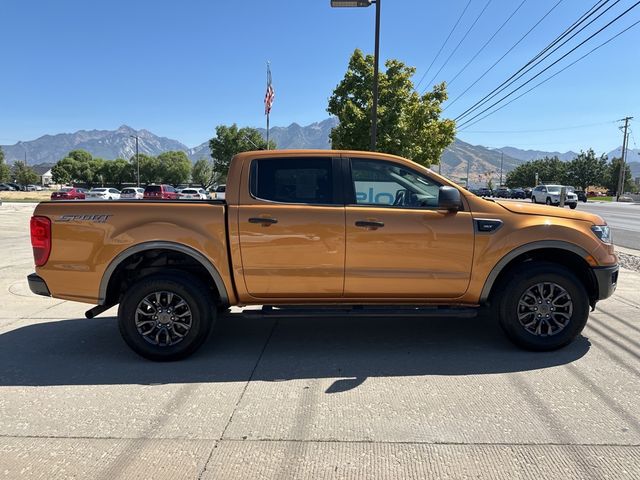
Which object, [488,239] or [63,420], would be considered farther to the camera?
[488,239]

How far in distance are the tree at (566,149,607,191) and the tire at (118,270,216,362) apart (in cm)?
9391

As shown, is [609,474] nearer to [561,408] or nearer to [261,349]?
[561,408]

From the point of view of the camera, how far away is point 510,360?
4.38m

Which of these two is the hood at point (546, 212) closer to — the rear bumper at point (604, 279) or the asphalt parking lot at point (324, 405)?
the rear bumper at point (604, 279)

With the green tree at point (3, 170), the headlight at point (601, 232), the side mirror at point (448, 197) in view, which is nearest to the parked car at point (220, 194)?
the side mirror at point (448, 197)

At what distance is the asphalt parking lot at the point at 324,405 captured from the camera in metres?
2.80

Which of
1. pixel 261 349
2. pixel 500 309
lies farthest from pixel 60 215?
pixel 500 309

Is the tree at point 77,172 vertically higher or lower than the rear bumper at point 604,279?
higher

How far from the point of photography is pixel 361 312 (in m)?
4.42

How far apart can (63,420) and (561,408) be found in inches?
143

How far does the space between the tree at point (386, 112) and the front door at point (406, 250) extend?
61.0ft

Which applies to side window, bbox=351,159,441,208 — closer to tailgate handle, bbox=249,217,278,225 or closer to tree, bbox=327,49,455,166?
tailgate handle, bbox=249,217,278,225

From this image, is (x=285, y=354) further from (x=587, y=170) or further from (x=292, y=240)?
(x=587, y=170)

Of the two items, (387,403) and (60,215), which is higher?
(60,215)
